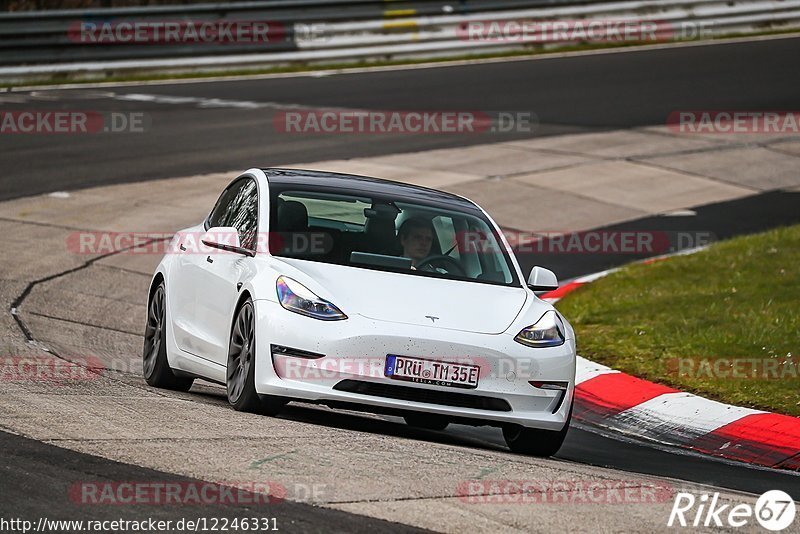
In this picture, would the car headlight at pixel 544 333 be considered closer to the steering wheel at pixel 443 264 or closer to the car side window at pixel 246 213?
the steering wheel at pixel 443 264

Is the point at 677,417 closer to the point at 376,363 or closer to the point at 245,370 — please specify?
the point at 376,363

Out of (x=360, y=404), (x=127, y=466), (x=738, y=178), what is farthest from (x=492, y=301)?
(x=738, y=178)

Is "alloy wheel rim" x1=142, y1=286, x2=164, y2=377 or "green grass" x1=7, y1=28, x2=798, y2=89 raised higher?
"green grass" x1=7, y1=28, x2=798, y2=89

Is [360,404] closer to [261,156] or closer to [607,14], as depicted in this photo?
[261,156]

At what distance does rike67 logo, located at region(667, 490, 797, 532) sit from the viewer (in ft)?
19.8

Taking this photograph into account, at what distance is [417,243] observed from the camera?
877cm

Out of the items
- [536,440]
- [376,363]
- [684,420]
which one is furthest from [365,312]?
[684,420]

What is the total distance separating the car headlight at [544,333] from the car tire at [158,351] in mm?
2640

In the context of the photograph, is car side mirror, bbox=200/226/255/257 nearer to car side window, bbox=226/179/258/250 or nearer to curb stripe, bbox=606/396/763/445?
car side window, bbox=226/179/258/250

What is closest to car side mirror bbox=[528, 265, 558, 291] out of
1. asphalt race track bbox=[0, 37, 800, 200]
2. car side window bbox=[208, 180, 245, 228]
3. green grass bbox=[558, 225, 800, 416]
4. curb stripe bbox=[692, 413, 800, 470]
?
curb stripe bbox=[692, 413, 800, 470]

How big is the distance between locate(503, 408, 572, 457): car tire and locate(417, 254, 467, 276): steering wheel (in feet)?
3.46

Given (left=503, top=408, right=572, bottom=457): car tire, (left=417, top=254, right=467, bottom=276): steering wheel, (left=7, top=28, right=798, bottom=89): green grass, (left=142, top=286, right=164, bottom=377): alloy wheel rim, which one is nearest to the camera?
(left=503, top=408, right=572, bottom=457): car tire

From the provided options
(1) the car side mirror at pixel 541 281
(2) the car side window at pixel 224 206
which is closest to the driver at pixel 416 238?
(1) the car side mirror at pixel 541 281

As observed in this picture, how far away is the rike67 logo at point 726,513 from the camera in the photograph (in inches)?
238
